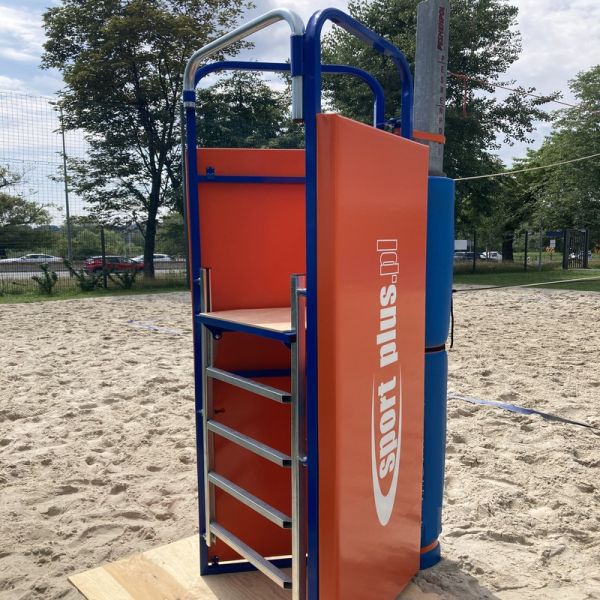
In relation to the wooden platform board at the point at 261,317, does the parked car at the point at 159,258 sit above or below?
below

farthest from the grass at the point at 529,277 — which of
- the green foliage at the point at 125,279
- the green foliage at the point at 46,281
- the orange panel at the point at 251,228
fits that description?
the orange panel at the point at 251,228

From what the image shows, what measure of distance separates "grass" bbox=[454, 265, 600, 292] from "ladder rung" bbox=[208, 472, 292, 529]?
41.3 ft

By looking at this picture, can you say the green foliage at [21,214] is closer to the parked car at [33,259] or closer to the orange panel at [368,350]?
the parked car at [33,259]

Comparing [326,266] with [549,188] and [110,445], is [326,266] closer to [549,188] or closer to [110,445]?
[110,445]

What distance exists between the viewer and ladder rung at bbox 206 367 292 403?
1661 mm

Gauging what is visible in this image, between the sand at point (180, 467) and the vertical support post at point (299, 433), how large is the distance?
2.04 ft

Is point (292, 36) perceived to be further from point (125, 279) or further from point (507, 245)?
point (507, 245)

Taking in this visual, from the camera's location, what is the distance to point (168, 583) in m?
2.06

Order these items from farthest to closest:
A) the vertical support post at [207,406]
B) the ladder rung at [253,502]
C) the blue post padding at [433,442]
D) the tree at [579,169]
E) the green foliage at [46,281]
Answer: the tree at [579,169] → the green foliage at [46,281] → the blue post padding at [433,442] → the vertical support post at [207,406] → the ladder rung at [253,502]

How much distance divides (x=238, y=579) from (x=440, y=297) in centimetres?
128

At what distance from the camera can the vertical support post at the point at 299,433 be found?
160 centimetres

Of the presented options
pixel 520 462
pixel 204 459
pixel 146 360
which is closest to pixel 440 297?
pixel 204 459

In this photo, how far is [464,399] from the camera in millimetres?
4250

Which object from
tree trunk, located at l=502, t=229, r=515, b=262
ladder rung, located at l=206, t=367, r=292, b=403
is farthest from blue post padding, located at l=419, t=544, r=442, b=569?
tree trunk, located at l=502, t=229, r=515, b=262
